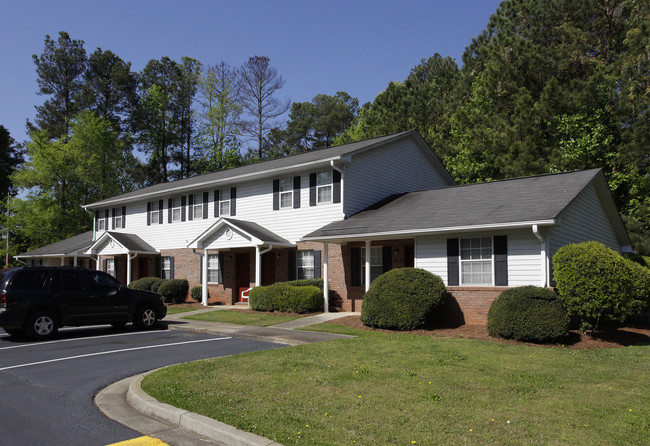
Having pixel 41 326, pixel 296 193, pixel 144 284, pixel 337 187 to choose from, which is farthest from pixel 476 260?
pixel 144 284

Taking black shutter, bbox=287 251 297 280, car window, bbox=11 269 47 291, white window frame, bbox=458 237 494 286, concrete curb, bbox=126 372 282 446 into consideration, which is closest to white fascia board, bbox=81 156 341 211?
black shutter, bbox=287 251 297 280

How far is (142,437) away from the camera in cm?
529

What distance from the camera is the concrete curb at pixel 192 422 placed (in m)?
4.92

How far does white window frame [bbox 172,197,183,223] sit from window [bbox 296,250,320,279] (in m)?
8.92

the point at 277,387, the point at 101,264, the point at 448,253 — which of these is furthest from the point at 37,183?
the point at 277,387

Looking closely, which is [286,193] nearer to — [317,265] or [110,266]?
[317,265]

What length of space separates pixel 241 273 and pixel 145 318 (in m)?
8.87

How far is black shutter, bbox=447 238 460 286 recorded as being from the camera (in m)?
14.9

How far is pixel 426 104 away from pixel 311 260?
18.9 metres

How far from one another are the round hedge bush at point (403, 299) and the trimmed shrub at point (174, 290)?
12.1m

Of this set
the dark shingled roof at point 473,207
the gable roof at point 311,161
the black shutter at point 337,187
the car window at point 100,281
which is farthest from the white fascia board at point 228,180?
the car window at point 100,281

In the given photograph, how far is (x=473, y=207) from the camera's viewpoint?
1584 centimetres

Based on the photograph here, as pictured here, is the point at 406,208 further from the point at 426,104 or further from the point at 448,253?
the point at 426,104

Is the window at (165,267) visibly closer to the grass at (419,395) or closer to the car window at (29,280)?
the car window at (29,280)
